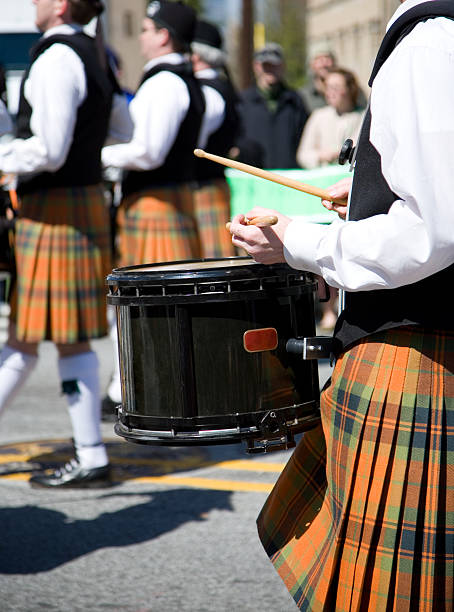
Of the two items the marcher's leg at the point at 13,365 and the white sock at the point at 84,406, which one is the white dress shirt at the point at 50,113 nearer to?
the marcher's leg at the point at 13,365

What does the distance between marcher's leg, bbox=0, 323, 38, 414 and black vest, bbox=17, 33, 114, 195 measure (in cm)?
62

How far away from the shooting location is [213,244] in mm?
6434

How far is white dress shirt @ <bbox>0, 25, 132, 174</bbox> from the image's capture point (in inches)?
160

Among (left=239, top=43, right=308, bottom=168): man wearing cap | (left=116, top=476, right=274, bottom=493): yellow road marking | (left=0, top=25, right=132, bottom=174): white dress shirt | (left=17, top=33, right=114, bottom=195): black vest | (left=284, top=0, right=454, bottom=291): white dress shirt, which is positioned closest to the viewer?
(left=284, top=0, right=454, bottom=291): white dress shirt

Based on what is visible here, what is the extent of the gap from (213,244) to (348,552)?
15.0ft

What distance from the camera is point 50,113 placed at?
13.3 feet

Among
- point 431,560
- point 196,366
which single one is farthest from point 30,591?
point 431,560

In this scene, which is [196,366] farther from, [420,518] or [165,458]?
[165,458]

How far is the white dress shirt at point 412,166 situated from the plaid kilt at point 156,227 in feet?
11.2

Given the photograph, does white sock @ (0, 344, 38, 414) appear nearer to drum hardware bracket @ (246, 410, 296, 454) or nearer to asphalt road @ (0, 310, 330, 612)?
asphalt road @ (0, 310, 330, 612)

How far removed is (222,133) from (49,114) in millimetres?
2643

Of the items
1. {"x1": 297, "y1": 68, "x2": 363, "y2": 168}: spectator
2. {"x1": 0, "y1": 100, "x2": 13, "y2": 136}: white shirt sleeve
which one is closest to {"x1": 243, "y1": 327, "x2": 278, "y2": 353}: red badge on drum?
{"x1": 0, "y1": 100, "x2": 13, "y2": 136}: white shirt sleeve

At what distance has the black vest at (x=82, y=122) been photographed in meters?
4.17

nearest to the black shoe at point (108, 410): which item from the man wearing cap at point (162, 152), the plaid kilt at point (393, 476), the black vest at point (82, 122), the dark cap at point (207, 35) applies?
the man wearing cap at point (162, 152)
